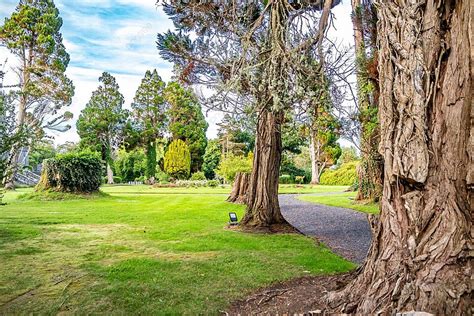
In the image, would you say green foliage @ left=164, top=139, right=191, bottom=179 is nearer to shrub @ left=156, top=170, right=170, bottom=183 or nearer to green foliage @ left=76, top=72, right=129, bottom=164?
shrub @ left=156, top=170, right=170, bottom=183

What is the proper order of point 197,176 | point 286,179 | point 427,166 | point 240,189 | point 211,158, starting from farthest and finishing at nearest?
point 211,158
point 286,179
point 197,176
point 240,189
point 427,166

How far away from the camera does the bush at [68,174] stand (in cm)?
1631

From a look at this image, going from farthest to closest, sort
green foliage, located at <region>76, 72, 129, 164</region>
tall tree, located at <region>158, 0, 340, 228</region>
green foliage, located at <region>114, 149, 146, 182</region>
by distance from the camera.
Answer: green foliage, located at <region>114, 149, 146, 182</region> → green foliage, located at <region>76, 72, 129, 164</region> → tall tree, located at <region>158, 0, 340, 228</region>

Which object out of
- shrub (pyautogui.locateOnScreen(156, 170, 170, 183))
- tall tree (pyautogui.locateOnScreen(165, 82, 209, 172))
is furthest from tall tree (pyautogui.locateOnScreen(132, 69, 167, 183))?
shrub (pyautogui.locateOnScreen(156, 170, 170, 183))

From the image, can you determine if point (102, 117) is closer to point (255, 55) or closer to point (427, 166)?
point (255, 55)

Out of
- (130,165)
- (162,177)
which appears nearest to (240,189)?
(162,177)

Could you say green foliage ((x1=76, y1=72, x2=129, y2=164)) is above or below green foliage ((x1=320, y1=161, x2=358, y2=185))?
above

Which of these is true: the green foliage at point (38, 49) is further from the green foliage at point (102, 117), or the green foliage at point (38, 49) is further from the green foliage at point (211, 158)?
the green foliage at point (211, 158)

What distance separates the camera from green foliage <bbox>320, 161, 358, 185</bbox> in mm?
31797

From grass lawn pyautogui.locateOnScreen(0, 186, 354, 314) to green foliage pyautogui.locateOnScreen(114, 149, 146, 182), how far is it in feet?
96.0

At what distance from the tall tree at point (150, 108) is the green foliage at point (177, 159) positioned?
11.8 feet

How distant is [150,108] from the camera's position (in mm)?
36219

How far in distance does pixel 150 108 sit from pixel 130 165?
6.38 meters

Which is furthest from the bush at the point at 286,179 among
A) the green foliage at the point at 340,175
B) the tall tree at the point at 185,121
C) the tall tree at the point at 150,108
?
the tall tree at the point at 150,108
